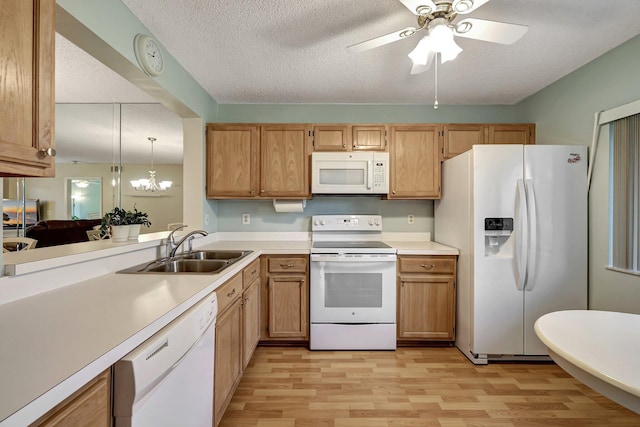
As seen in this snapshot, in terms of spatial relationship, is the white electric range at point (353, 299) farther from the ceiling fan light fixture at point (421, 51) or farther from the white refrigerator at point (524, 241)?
the ceiling fan light fixture at point (421, 51)

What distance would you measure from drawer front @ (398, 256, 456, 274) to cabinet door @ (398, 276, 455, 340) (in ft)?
0.20

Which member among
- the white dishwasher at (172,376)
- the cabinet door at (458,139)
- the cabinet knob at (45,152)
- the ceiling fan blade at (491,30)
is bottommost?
the white dishwasher at (172,376)

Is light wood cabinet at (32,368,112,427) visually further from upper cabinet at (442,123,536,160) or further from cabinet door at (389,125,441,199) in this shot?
upper cabinet at (442,123,536,160)

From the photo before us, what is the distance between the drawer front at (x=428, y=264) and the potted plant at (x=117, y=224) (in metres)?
2.08

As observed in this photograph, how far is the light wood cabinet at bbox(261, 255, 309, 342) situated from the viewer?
2.61 meters

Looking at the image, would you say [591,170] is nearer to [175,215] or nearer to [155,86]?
[155,86]

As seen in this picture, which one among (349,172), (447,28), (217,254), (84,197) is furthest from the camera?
(84,197)

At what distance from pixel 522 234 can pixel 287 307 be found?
6.43ft

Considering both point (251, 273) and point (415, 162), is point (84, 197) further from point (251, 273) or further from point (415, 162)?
point (415, 162)

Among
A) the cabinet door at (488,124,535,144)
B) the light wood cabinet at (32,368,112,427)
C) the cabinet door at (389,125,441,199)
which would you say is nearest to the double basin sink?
the light wood cabinet at (32,368,112,427)

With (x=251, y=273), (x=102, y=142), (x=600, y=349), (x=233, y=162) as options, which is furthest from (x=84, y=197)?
(x=600, y=349)

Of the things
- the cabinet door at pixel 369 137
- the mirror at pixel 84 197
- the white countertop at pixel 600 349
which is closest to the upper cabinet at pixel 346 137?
the cabinet door at pixel 369 137

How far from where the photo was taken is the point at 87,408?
67 centimetres

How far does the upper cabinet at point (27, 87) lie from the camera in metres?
0.82
